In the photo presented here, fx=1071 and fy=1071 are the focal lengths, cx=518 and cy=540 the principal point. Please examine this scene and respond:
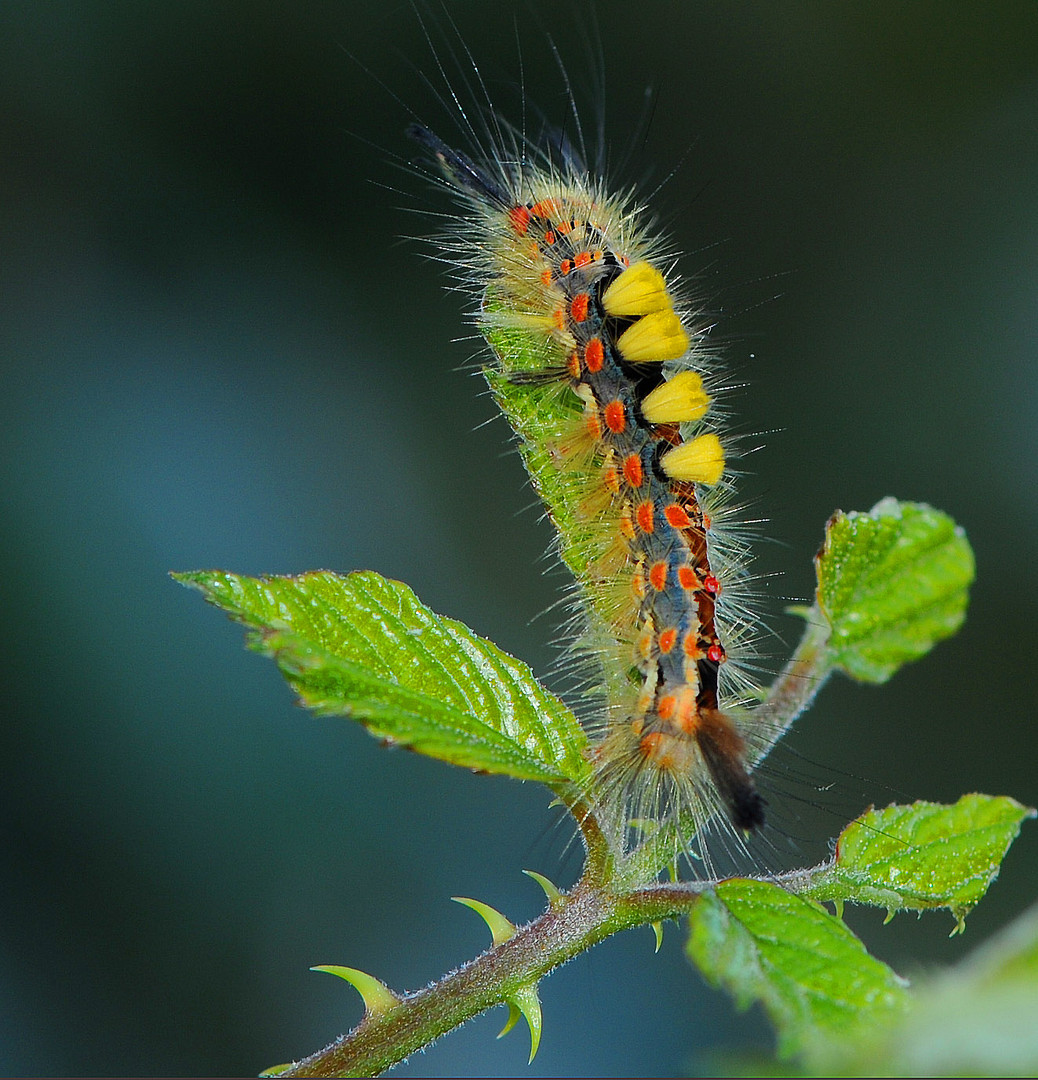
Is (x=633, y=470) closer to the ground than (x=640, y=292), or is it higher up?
closer to the ground

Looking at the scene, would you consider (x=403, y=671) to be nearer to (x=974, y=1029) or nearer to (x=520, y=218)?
(x=974, y=1029)

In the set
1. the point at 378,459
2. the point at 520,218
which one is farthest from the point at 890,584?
the point at 378,459

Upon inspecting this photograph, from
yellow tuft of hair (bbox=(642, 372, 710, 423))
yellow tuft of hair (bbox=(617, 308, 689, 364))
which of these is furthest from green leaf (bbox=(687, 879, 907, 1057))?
yellow tuft of hair (bbox=(617, 308, 689, 364))

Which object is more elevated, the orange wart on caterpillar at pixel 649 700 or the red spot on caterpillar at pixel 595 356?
the red spot on caterpillar at pixel 595 356

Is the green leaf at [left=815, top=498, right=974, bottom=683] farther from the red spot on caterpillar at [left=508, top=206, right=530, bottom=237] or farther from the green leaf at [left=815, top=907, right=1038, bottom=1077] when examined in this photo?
the red spot on caterpillar at [left=508, top=206, right=530, bottom=237]

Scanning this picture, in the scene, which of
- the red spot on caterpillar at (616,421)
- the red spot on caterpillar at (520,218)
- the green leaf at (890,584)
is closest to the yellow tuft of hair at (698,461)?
the red spot on caterpillar at (616,421)

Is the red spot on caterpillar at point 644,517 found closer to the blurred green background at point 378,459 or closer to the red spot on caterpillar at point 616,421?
the red spot on caterpillar at point 616,421

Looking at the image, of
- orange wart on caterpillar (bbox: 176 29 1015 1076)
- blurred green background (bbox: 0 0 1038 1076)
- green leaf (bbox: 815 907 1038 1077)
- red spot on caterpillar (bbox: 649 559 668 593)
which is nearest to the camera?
green leaf (bbox: 815 907 1038 1077)
